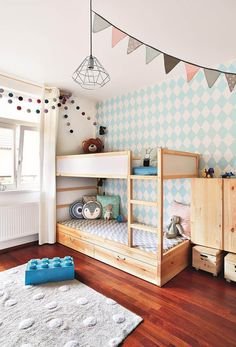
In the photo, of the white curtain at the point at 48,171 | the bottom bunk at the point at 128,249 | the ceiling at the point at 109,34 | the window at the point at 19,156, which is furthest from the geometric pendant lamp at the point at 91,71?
the bottom bunk at the point at 128,249

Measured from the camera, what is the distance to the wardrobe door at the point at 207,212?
93.9 inches

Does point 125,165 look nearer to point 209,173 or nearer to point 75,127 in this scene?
point 209,173

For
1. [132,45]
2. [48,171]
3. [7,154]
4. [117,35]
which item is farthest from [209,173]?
[7,154]

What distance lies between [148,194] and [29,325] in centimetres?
222

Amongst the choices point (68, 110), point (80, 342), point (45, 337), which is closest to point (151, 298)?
point (80, 342)

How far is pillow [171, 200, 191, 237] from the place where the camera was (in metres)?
2.68

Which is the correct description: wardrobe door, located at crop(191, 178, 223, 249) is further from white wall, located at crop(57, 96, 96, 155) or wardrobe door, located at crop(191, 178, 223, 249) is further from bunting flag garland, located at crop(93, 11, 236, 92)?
white wall, located at crop(57, 96, 96, 155)

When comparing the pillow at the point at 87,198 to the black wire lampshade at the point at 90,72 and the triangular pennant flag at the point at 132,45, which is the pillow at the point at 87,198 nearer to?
the black wire lampshade at the point at 90,72

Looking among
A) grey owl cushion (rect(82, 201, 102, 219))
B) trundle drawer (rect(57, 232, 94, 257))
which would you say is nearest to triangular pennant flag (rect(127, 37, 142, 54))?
trundle drawer (rect(57, 232, 94, 257))

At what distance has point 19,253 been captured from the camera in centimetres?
305

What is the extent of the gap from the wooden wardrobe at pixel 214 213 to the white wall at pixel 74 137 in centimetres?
207

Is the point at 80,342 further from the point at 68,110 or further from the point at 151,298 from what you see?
the point at 68,110

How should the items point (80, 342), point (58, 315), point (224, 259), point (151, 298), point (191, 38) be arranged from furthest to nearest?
point (224, 259) → point (191, 38) → point (151, 298) → point (58, 315) → point (80, 342)

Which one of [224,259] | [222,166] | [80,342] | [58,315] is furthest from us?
[222,166]
